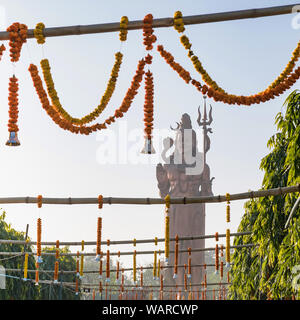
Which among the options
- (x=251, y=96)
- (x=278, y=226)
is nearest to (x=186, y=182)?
(x=278, y=226)

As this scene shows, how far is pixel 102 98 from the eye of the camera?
640 centimetres

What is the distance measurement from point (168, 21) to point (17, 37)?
1569mm

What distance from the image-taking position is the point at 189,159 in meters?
28.9

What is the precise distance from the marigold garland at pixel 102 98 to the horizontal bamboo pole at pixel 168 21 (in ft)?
1.44

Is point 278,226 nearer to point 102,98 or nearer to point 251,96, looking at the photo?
point 251,96

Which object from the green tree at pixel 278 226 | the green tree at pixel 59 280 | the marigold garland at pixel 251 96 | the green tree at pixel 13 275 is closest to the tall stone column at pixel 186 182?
the green tree at pixel 59 280

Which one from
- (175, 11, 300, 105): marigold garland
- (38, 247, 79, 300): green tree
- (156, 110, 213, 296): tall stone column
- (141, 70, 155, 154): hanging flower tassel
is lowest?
(38, 247, 79, 300): green tree

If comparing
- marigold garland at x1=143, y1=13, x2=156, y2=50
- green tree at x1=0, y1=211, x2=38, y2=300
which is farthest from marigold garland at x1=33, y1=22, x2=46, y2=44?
green tree at x1=0, y1=211, x2=38, y2=300

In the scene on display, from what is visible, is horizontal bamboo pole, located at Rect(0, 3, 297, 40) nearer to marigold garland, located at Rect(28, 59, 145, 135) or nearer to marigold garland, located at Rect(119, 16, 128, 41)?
marigold garland, located at Rect(119, 16, 128, 41)

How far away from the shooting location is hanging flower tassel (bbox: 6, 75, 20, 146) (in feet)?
20.0

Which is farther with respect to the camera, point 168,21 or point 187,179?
point 187,179

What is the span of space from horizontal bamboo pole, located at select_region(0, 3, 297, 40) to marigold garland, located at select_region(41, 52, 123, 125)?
0.44 m

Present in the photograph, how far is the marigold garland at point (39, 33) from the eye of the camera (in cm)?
591
